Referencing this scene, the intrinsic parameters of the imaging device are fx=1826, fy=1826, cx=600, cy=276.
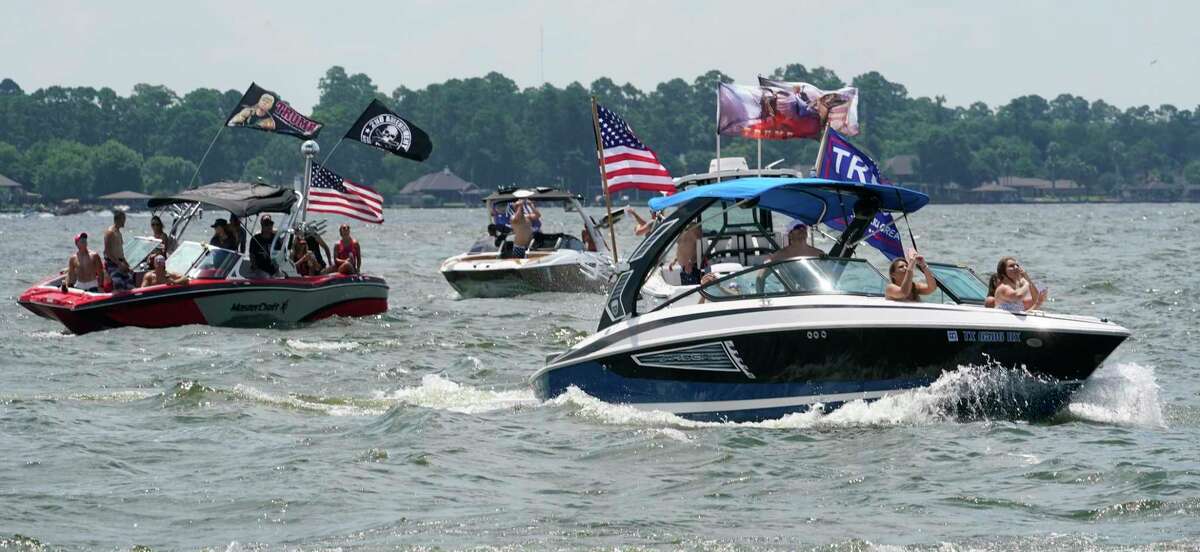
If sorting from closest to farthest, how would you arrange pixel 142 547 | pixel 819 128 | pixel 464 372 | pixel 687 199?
pixel 142 547 → pixel 687 199 → pixel 464 372 → pixel 819 128

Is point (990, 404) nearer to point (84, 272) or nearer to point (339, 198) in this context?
point (84, 272)

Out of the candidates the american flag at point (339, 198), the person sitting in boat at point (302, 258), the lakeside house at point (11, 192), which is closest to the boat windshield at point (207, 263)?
the person sitting in boat at point (302, 258)

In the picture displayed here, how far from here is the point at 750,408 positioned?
16188 mm

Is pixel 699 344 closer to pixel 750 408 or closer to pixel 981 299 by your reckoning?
pixel 750 408

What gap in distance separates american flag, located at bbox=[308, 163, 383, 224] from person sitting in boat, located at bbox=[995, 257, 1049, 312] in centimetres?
1528

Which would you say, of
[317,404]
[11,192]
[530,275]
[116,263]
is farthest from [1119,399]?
[11,192]

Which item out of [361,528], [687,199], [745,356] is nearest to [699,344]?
[745,356]

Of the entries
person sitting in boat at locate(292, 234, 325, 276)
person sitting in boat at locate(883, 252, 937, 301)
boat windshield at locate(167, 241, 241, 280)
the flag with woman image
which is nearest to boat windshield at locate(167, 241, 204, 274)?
boat windshield at locate(167, 241, 241, 280)

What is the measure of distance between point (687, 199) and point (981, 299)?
291 cm

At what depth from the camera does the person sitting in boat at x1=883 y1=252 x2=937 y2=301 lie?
620 inches

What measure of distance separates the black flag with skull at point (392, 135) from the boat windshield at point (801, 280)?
1438 cm

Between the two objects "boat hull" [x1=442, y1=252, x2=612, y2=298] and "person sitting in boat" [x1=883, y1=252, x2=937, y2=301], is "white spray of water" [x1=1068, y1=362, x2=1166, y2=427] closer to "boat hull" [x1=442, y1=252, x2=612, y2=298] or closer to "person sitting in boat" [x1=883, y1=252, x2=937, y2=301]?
"person sitting in boat" [x1=883, y1=252, x2=937, y2=301]

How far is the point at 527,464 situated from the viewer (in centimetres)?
1484

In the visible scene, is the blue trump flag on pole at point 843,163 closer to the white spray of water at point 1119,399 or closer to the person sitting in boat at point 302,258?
the white spray of water at point 1119,399
